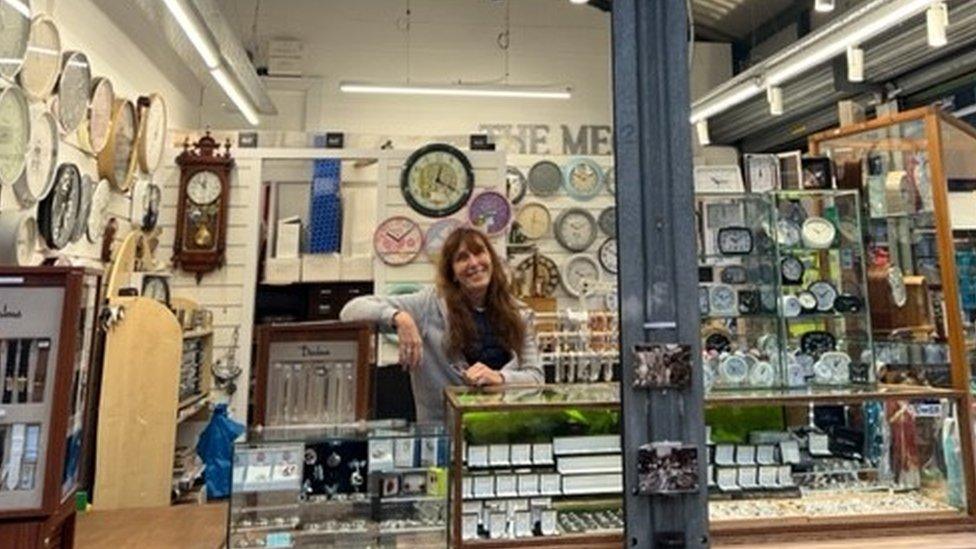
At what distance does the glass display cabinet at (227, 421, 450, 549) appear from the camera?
1.39 meters

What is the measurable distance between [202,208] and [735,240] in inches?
160

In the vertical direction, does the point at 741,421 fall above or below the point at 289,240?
below

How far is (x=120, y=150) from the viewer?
154 inches

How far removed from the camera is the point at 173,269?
4.82 m

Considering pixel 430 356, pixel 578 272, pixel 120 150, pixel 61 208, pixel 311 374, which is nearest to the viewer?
pixel 311 374


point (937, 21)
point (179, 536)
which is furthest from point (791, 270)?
point (937, 21)

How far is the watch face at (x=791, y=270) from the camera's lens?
7.69ft

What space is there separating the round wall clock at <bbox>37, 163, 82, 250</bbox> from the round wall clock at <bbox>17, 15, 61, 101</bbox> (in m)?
0.46

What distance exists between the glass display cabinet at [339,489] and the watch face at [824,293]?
161cm

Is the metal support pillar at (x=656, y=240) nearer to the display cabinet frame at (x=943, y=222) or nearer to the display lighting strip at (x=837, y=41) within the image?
the display cabinet frame at (x=943, y=222)

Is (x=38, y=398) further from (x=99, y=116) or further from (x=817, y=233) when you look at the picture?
(x=99, y=116)

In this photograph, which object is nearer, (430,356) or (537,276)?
(430,356)

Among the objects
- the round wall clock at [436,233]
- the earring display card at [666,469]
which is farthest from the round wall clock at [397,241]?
the earring display card at [666,469]

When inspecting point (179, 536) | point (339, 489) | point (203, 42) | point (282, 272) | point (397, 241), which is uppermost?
point (203, 42)
